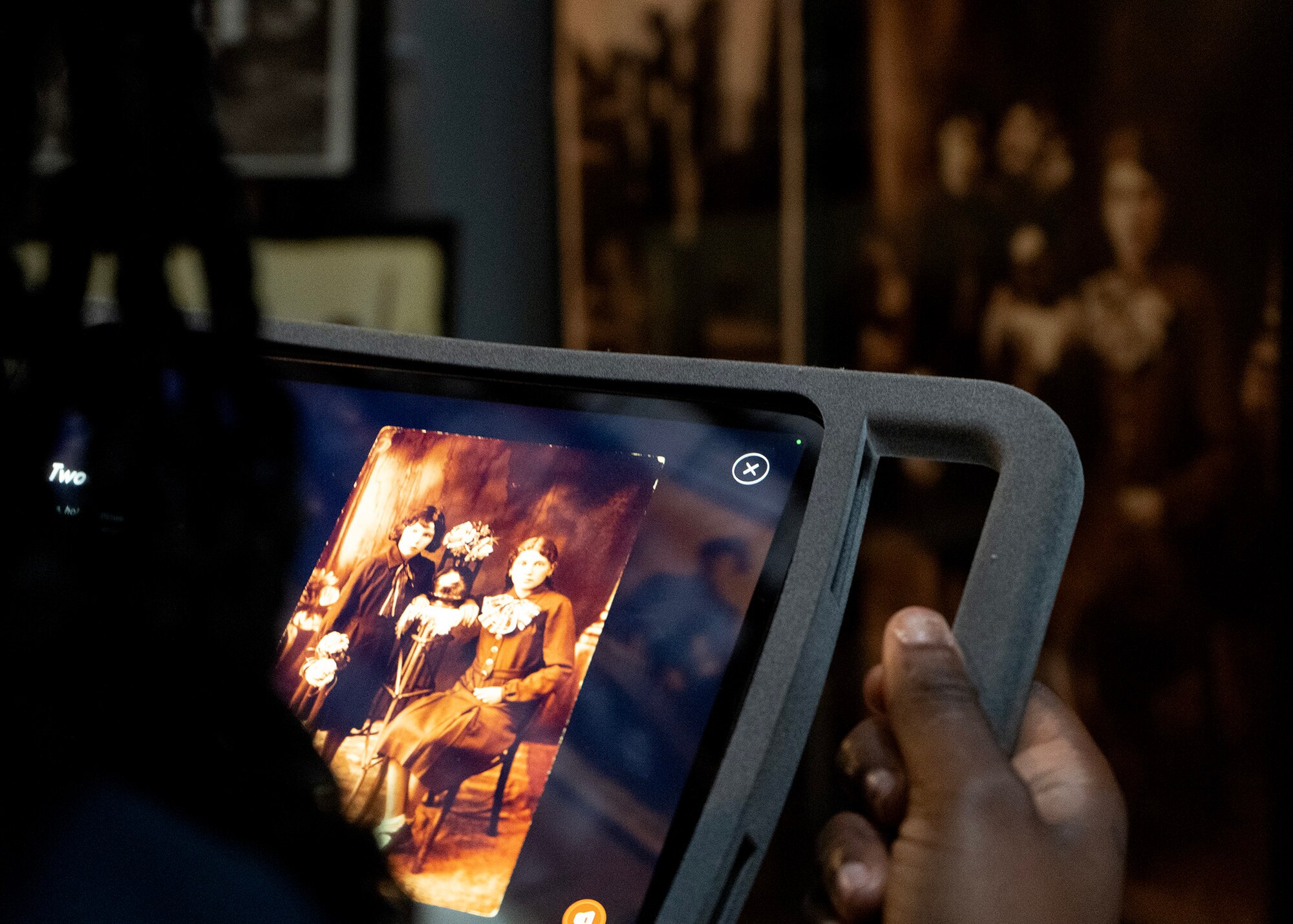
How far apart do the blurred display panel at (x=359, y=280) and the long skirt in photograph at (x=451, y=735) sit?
3.23 ft

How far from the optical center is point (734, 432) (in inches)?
18.2

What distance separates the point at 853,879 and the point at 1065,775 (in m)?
0.13

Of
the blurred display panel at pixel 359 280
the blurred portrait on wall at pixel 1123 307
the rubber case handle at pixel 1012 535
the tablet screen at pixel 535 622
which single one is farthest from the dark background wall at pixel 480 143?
the rubber case handle at pixel 1012 535

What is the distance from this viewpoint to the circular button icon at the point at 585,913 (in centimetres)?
38

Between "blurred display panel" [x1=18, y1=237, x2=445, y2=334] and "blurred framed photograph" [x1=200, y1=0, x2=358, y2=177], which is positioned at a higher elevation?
"blurred framed photograph" [x1=200, y1=0, x2=358, y2=177]

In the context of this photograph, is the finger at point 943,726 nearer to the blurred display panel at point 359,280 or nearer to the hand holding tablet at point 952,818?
the hand holding tablet at point 952,818

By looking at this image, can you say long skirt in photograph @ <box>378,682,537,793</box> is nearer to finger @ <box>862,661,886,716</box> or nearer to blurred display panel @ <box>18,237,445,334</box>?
finger @ <box>862,661,886,716</box>

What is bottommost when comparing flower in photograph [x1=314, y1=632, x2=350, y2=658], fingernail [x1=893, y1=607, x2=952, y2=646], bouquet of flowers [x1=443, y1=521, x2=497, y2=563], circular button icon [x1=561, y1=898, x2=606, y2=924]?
circular button icon [x1=561, y1=898, x2=606, y2=924]

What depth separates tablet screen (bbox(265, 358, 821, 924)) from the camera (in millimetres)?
396

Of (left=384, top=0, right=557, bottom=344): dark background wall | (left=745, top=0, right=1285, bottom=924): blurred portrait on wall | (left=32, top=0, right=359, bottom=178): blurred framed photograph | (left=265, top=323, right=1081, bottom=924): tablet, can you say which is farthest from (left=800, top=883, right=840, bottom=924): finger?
(left=32, top=0, right=359, bottom=178): blurred framed photograph

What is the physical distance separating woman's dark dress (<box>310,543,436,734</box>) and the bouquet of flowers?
0.01m

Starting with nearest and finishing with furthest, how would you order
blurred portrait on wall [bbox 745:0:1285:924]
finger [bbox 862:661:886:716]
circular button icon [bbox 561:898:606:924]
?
A: circular button icon [bbox 561:898:606:924]
finger [bbox 862:661:886:716]
blurred portrait on wall [bbox 745:0:1285:924]

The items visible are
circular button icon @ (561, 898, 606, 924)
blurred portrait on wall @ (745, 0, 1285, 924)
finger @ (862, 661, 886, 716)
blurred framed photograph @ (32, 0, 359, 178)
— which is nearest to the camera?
circular button icon @ (561, 898, 606, 924)

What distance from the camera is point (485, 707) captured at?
1.39 feet
